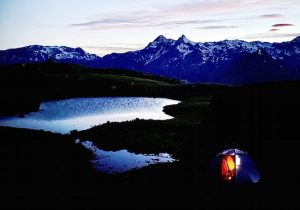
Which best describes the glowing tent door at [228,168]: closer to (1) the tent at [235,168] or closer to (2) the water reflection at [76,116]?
(1) the tent at [235,168]

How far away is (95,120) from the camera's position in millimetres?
68938

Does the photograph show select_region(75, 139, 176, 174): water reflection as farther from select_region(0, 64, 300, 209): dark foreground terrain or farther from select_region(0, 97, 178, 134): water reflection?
select_region(0, 97, 178, 134): water reflection

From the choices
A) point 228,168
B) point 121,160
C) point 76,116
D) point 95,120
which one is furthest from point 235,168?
point 76,116

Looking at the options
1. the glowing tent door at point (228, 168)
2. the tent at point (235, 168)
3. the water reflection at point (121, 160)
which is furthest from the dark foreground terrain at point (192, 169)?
the water reflection at point (121, 160)

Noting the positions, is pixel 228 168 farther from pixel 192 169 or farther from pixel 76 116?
pixel 76 116

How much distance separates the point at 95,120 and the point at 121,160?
31645 millimetres

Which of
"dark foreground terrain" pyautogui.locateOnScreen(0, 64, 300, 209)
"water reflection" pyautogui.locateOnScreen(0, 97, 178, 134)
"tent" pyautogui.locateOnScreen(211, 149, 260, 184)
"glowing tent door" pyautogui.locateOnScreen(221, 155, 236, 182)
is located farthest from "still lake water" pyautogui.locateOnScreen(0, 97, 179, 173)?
"glowing tent door" pyautogui.locateOnScreen(221, 155, 236, 182)

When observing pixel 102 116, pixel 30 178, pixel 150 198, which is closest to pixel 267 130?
pixel 150 198

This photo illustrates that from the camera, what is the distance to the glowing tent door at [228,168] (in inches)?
996

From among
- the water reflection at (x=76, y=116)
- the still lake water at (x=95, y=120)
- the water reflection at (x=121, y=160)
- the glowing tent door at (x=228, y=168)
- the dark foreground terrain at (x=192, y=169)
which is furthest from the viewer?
the water reflection at (x=76, y=116)

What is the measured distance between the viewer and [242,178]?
80.7ft

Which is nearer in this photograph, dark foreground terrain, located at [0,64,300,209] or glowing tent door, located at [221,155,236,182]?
dark foreground terrain, located at [0,64,300,209]

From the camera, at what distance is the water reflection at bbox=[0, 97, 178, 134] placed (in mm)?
61900

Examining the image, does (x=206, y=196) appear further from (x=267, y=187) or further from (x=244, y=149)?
(x=244, y=149)
